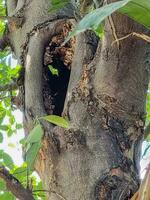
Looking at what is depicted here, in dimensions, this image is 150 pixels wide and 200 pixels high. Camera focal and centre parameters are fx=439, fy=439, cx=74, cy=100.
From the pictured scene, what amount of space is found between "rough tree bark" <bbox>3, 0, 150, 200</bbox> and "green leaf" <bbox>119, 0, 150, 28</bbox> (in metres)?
0.26

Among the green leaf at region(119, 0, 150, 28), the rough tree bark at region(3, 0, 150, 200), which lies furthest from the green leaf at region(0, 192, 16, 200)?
the green leaf at region(119, 0, 150, 28)

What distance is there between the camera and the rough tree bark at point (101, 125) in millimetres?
874

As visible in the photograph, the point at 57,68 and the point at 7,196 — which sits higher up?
the point at 57,68

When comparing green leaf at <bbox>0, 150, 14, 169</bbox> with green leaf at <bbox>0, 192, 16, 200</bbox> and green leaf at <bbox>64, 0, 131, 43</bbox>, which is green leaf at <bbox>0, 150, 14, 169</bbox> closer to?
green leaf at <bbox>0, 192, 16, 200</bbox>

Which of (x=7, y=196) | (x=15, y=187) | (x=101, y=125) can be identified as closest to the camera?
(x=15, y=187)

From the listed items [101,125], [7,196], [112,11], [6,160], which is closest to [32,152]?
[101,125]

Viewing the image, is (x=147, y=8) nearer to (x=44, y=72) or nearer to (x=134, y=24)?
(x=134, y=24)

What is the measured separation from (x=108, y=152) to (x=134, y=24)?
27 cm

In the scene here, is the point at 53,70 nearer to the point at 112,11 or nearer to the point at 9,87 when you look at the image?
the point at 9,87

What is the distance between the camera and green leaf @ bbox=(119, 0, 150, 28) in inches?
20.7

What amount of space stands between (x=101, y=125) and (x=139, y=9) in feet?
1.40

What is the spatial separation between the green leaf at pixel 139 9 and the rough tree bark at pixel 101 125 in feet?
0.86

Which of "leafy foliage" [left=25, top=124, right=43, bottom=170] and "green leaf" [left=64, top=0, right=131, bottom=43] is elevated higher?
"green leaf" [left=64, top=0, right=131, bottom=43]

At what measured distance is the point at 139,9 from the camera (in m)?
0.55
